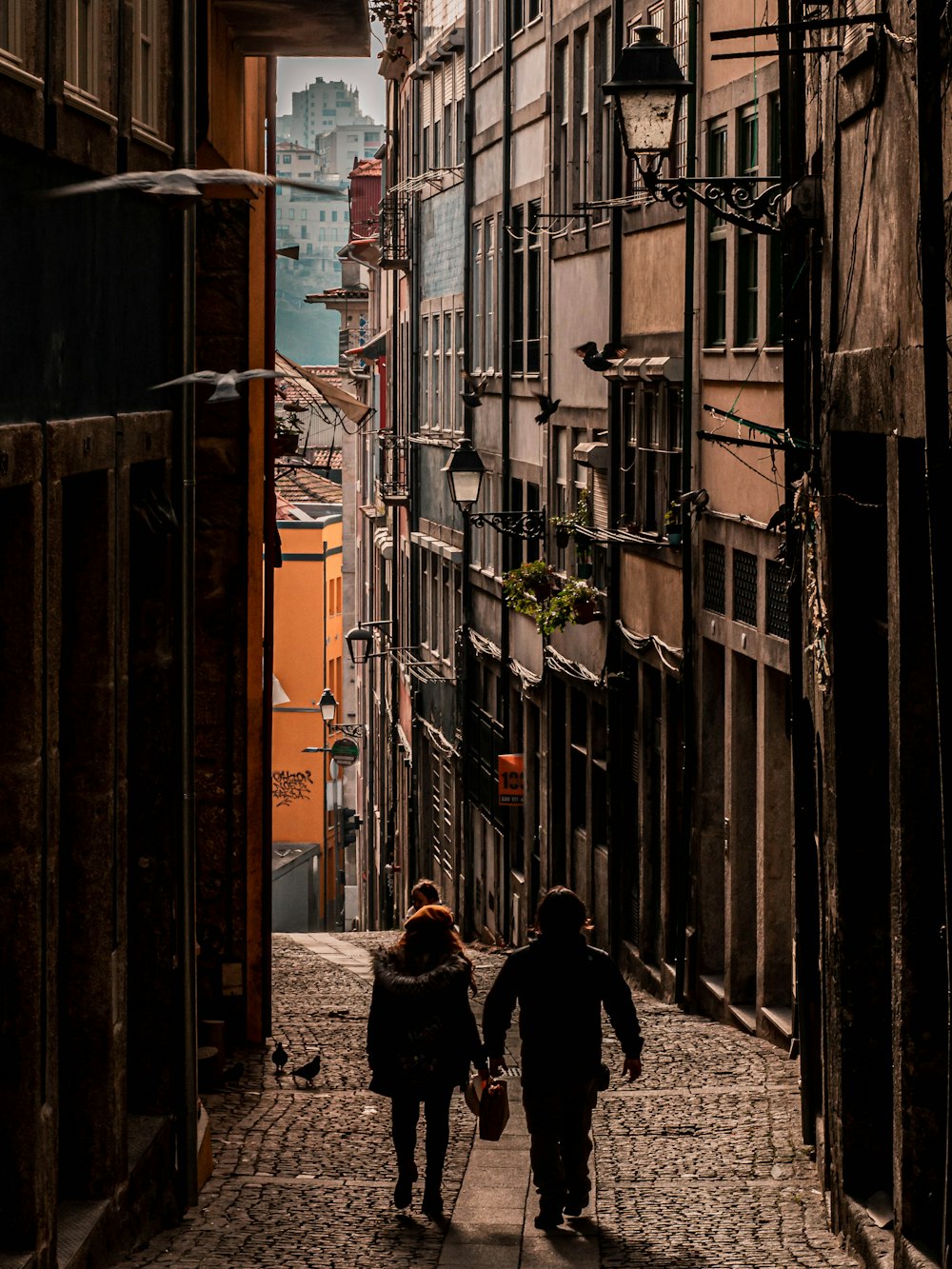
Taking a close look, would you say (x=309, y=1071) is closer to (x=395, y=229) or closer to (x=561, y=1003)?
(x=561, y=1003)

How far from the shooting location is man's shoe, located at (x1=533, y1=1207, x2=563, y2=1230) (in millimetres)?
9745

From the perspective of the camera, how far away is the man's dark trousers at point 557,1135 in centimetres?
970

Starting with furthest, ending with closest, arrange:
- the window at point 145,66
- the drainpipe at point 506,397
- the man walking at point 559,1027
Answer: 1. the drainpipe at point 506,397
2. the window at point 145,66
3. the man walking at point 559,1027

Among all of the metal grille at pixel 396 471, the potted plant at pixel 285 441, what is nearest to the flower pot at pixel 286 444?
the potted plant at pixel 285 441

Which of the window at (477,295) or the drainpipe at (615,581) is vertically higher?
the window at (477,295)

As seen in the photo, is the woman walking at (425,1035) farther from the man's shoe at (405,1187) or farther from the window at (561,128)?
the window at (561,128)

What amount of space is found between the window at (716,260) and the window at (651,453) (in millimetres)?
1360

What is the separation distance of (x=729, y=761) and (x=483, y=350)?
51.9ft

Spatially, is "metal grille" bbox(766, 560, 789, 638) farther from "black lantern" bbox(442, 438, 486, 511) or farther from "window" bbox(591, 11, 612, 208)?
"black lantern" bbox(442, 438, 486, 511)

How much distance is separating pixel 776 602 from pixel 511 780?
11797 millimetres

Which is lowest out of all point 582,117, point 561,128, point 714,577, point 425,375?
point 714,577

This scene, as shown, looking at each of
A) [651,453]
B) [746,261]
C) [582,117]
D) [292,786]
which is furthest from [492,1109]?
[292,786]

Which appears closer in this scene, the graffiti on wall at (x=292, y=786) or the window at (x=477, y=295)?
the window at (x=477, y=295)

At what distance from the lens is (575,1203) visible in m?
9.84
